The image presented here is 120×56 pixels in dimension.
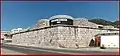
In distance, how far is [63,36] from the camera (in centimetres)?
4619

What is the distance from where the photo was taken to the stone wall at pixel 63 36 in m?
45.8

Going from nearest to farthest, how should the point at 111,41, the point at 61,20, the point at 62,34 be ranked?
the point at 111,41, the point at 62,34, the point at 61,20

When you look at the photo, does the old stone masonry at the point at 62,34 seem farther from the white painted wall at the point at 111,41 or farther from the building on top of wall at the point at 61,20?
the white painted wall at the point at 111,41

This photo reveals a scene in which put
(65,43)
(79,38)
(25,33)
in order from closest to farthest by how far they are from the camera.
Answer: (65,43) → (79,38) → (25,33)

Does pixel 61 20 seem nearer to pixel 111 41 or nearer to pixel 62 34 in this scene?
pixel 62 34

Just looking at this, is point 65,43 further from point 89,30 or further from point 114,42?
point 114,42

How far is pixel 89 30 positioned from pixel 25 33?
1698 centimetres

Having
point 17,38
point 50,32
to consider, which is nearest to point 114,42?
point 50,32

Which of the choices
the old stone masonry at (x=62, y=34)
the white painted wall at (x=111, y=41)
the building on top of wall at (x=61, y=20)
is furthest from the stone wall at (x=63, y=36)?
the white painted wall at (x=111, y=41)

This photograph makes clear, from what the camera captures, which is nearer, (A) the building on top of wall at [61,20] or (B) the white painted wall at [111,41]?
(B) the white painted wall at [111,41]

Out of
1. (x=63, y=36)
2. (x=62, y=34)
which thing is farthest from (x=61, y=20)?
(x=63, y=36)

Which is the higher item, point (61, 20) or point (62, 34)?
point (61, 20)

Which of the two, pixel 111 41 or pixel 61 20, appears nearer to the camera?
pixel 111 41

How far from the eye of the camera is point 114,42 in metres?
35.5
